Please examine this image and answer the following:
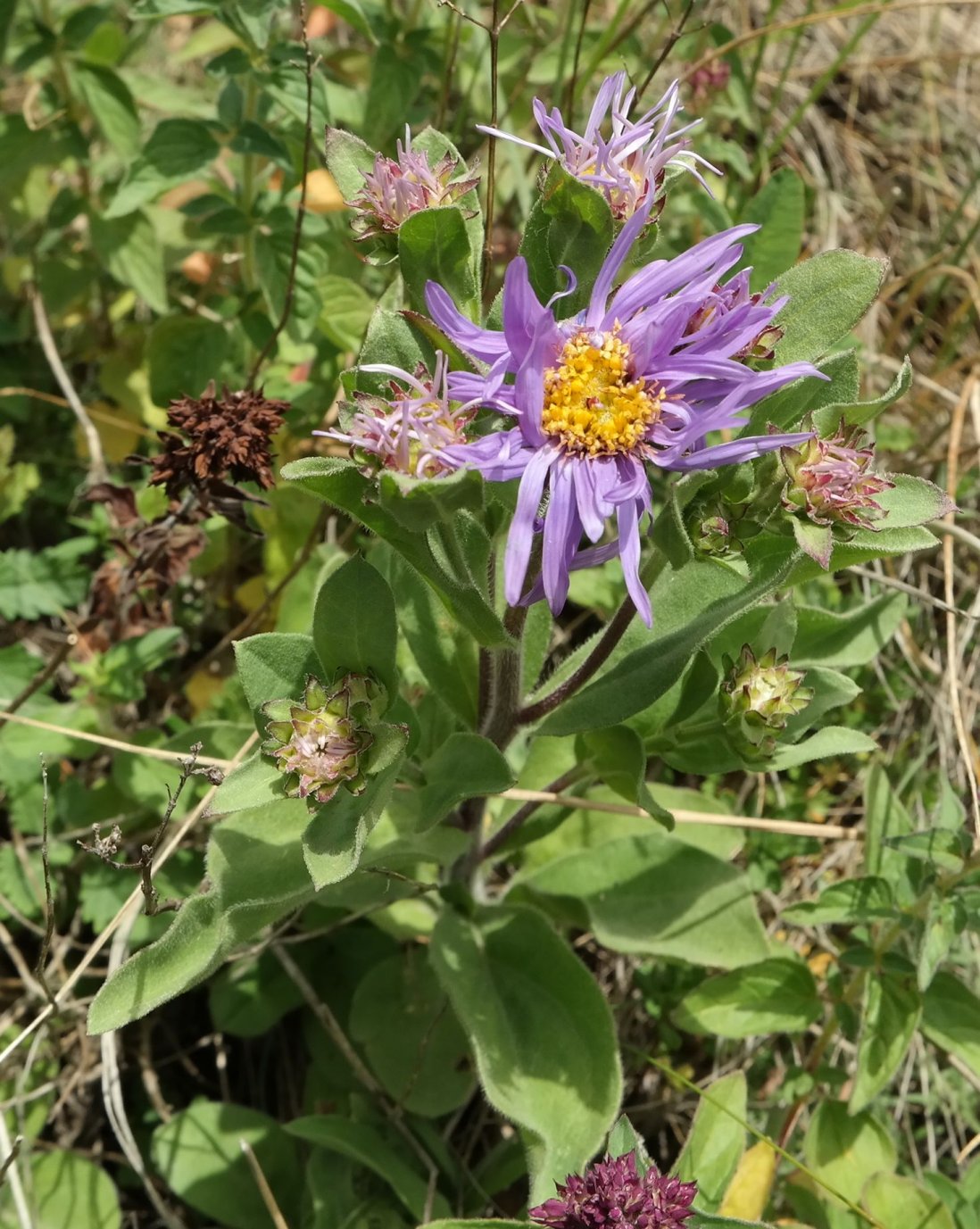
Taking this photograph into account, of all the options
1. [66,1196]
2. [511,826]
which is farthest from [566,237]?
[66,1196]

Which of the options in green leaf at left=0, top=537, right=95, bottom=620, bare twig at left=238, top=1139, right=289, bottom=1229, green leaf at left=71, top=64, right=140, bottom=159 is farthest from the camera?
green leaf at left=71, top=64, right=140, bottom=159

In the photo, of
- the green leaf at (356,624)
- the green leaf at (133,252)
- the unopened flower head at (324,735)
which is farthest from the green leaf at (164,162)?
the unopened flower head at (324,735)

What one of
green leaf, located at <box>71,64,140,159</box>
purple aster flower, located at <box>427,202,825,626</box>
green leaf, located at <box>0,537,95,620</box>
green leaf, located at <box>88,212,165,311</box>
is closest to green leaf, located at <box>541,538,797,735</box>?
purple aster flower, located at <box>427,202,825,626</box>

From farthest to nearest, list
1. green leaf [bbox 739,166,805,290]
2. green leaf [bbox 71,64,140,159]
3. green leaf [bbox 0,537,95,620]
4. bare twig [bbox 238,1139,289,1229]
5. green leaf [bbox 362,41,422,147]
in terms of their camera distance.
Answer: green leaf [bbox 71,64,140,159] → green leaf [bbox 362,41,422,147] → green leaf [bbox 0,537,95,620] → green leaf [bbox 739,166,805,290] → bare twig [bbox 238,1139,289,1229]

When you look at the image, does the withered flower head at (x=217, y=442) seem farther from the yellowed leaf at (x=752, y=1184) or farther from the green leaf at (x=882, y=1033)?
the yellowed leaf at (x=752, y=1184)

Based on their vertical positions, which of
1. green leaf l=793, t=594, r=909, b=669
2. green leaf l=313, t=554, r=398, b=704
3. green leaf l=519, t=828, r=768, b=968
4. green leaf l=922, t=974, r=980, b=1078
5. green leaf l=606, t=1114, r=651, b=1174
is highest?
green leaf l=313, t=554, r=398, b=704

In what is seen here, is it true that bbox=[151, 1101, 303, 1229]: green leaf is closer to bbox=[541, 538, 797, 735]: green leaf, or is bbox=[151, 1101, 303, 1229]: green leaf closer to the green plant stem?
the green plant stem
